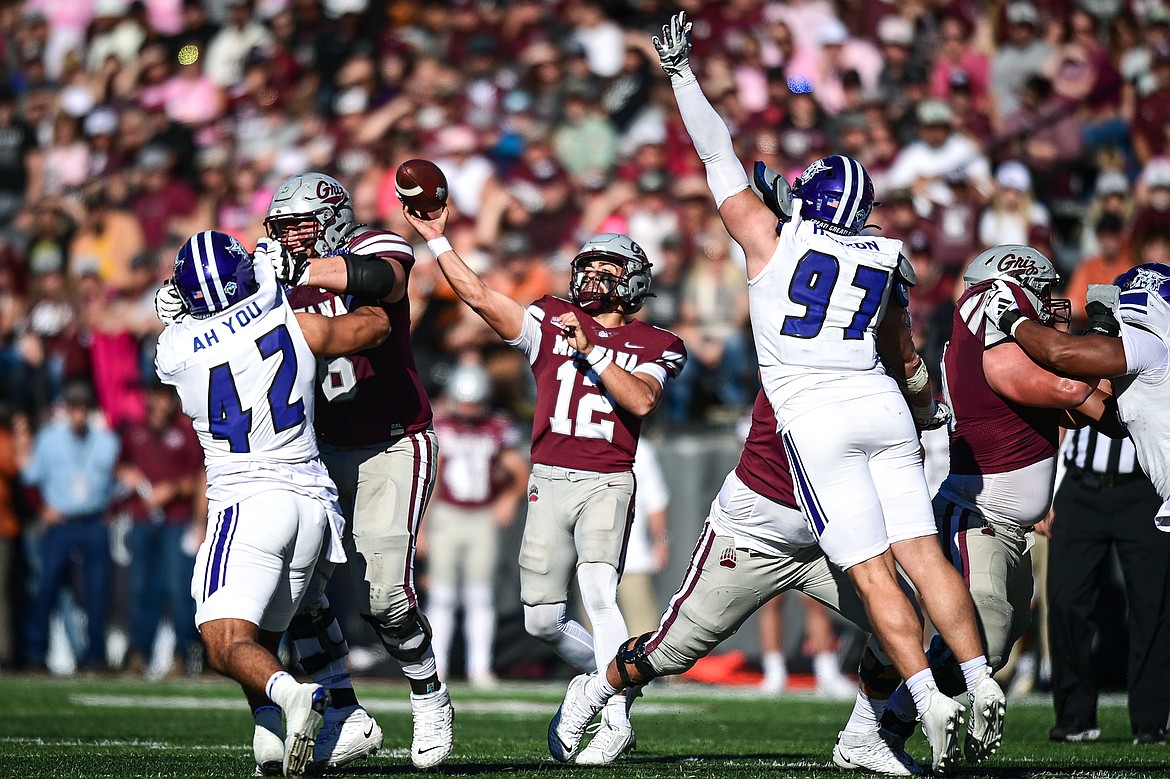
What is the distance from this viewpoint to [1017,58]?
14.9 meters

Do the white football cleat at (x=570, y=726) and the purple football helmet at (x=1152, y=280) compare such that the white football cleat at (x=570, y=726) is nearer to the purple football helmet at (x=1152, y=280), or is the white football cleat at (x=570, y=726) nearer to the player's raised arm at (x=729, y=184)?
the player's raised arm at (x=729, y=184)

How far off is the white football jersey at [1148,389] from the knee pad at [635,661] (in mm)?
2204

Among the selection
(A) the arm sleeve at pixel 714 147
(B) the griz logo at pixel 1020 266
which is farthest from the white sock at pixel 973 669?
(A) the arm sleeve at pixel 714 147

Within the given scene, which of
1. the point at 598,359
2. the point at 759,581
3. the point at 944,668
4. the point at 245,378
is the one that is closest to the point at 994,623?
the point at 944,668

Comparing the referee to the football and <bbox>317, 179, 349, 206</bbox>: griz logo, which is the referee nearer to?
the football

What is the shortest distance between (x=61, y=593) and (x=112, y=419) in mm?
1537

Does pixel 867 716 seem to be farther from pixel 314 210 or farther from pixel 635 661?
pixel 314 210

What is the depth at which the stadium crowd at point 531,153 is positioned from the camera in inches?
502

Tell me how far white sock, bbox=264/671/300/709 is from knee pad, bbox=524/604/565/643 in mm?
2033

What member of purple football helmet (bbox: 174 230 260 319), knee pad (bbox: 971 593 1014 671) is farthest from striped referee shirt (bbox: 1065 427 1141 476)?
purple football helmet (bbox: 174 230 260 319)

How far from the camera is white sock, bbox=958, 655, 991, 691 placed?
5727 millimetres

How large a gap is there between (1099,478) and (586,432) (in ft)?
9.25

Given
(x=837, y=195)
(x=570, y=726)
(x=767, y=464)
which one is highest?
(x=837, y=195)

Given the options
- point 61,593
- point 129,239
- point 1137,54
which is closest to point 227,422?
point 61,593
